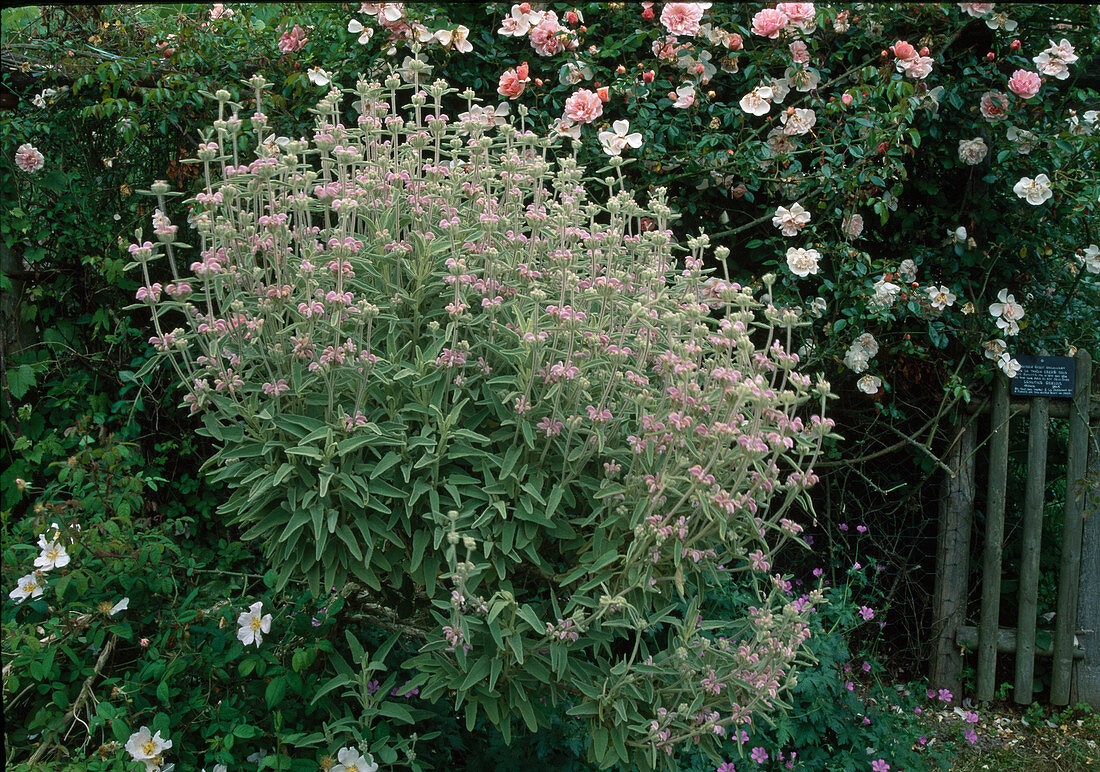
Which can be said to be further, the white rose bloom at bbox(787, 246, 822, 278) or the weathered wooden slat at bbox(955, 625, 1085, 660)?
the weathered wooden slat at bbox(955, 625, 1085, 660)

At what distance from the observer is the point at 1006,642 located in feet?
11.7

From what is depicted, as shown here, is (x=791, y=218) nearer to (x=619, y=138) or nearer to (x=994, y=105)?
(x=619, y=138)

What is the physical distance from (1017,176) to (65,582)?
3706 millimetres

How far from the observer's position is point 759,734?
2.88m

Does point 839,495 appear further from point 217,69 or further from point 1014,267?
point 217,69

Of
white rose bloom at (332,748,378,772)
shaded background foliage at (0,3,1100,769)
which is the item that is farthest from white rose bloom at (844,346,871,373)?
white rose bloom at (332,748,378,772)

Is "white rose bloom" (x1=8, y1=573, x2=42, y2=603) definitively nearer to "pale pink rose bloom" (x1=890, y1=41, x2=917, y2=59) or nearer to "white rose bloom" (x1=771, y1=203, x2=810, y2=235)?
"white rose bloom" (x1=771, y1=203, x2=810, y2=235)

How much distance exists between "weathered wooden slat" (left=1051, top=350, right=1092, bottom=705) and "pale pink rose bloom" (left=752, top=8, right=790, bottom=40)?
1.97m

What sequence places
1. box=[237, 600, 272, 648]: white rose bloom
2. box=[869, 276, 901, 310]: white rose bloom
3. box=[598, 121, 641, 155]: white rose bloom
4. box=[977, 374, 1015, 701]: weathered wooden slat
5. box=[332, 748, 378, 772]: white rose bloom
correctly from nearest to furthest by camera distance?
box=[332, 748, 378, 772]: white rose bloom → box=[237, 600, 272, 648]: white rose bloom → box=[598, 121, 641, 155]: white rose bloom → box=[869, 276, 901, 310]: white rose bloom → box=[977, 374, 1015, 701]: weathered wooden slat

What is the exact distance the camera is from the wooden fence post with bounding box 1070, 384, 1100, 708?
3.56 m

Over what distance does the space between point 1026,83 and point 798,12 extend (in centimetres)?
90

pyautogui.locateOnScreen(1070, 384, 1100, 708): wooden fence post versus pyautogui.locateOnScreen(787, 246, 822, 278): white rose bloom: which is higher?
pyautogui.locateOnScreen(787, 246, 822, 278): white rose bloom

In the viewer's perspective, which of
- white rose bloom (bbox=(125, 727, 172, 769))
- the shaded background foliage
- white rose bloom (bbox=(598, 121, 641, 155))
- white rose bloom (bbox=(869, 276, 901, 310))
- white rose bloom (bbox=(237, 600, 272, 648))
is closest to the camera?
white rose bloom (bbox=(125, 727, 172, 769))

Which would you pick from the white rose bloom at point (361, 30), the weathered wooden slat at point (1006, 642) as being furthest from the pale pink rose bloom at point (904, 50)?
the weathered wooden slat at point (1006, 642)
